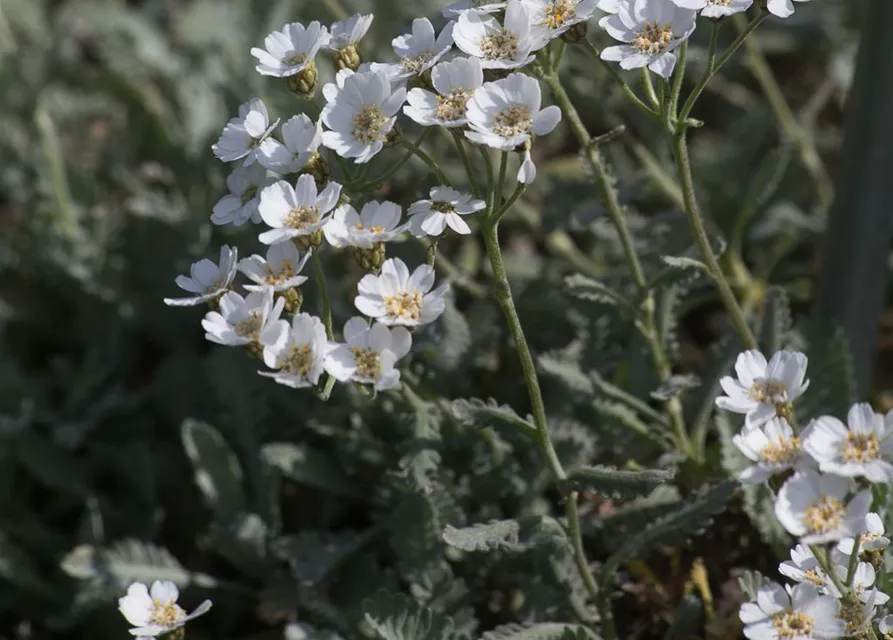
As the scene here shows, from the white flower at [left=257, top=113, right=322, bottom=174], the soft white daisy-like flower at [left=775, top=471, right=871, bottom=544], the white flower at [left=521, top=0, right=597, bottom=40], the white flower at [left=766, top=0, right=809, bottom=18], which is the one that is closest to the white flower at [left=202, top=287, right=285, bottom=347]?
the white flower at [left=257, top=113, right=322, bottom=174]

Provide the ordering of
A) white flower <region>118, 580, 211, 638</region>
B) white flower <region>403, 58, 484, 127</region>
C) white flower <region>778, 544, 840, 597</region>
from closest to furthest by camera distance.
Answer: white flower <region>778, 544, 840, 597</region>, white flower <region>403, 58, 484, 127</region>, white flower <region>118, 580, 211, 638</region>

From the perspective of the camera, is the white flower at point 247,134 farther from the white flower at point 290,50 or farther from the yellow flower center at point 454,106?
the yellow flower center at point 454,106

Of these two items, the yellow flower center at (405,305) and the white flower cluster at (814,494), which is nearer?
the white flower cluster at (814,494)

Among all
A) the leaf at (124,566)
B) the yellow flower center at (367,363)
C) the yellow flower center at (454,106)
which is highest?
the yellow flower center at (454,106)

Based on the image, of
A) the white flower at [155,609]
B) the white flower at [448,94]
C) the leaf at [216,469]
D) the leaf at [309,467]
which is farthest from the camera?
the leaf at [216,469]

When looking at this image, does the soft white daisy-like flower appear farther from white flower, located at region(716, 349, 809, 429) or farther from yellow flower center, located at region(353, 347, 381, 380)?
yellow flower center, located at region(353, 347, 381, 380)

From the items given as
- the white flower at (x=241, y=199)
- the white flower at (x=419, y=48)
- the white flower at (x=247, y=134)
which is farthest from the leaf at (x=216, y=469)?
the white flower at (x=419, y=48)

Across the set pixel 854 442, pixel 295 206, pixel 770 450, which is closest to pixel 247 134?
pixel 295 206
